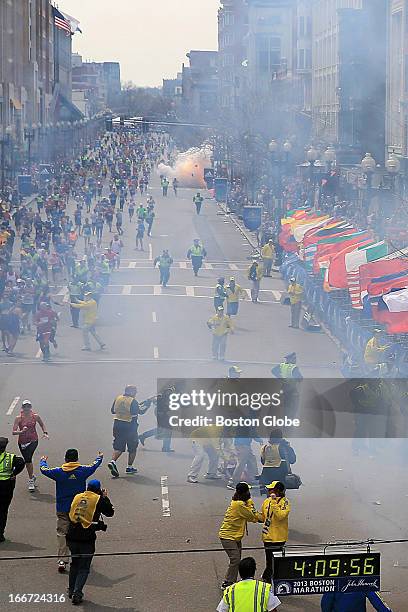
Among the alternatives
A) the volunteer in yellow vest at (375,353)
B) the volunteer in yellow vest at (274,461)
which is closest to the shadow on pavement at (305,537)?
the volunteer in yellow vest at (274,461)

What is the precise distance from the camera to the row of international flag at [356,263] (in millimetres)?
11106

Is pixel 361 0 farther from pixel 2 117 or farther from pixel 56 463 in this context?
pixel 2 117

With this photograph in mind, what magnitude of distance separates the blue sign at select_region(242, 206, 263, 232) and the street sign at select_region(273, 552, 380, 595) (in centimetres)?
2507

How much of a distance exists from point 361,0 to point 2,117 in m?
37.8

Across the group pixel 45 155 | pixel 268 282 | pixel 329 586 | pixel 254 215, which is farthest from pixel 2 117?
pixel 329 586

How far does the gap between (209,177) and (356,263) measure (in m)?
30.3

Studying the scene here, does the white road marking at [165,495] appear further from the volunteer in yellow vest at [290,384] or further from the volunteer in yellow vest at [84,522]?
the volunteer in yellow vest at [84,522]

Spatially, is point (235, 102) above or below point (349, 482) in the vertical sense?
above

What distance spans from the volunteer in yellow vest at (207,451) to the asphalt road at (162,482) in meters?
0.11

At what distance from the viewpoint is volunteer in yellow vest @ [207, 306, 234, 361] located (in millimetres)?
13859

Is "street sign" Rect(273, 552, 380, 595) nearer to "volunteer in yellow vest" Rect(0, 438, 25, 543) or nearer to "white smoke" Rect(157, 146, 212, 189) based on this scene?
"volunteer in yellow vest" Rect(0, 438, 25, 543)

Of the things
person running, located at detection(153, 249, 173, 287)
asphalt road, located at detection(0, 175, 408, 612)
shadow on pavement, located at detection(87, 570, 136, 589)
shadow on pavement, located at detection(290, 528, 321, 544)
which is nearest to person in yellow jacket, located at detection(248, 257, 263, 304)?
asphalt road, located at detection(0, 175, 408, 612)

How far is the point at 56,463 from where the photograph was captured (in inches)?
371

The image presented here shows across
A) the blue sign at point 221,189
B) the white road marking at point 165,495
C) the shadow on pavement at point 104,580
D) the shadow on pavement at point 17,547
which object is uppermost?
the blue sign at point 221,189
